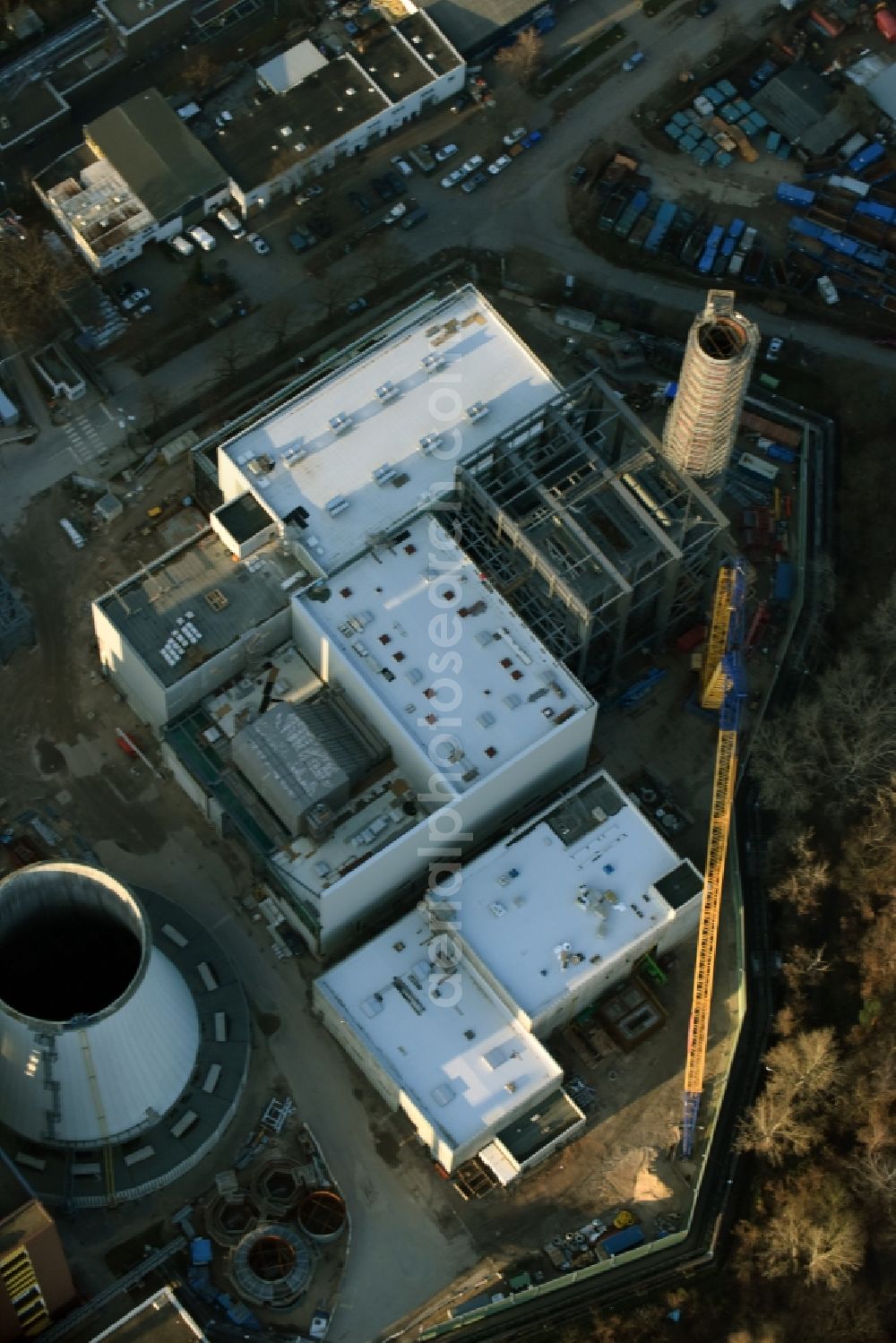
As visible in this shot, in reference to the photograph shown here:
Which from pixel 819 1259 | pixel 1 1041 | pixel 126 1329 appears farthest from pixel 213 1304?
pixel 819 1259

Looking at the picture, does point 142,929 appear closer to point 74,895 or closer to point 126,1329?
point 74,895

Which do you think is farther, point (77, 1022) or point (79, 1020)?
point (79, 1020)

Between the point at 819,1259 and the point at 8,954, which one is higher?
the point at 8,954

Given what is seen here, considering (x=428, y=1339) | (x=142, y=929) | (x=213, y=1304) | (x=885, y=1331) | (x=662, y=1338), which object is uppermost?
(x=142, y=929)

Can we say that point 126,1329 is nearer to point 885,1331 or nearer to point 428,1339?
point 428,1339

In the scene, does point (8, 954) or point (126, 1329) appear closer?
point (126, 1329)

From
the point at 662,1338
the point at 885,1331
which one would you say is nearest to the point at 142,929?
the point at 662,1338
